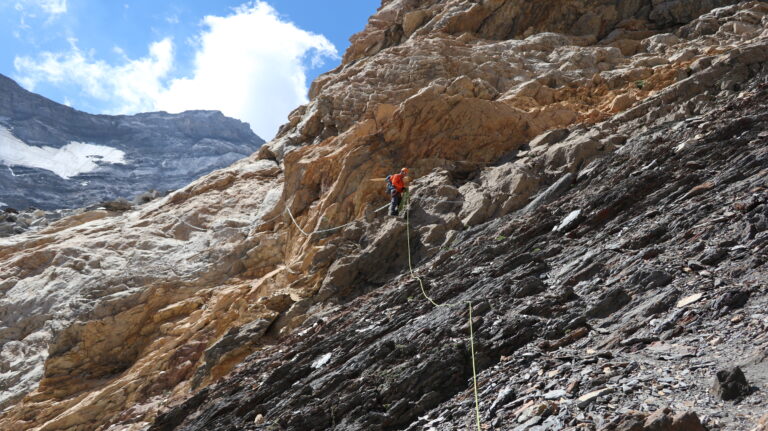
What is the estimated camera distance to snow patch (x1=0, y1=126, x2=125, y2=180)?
89.7 meters

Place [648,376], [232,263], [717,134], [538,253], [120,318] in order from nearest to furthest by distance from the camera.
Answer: [648,376] → [538,253] → [717,134] → [120,318] → [232,263]

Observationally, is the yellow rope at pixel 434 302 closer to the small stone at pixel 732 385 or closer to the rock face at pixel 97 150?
the small stone at pixel 732 385

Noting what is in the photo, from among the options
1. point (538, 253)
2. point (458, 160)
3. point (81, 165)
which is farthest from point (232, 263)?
point (81, 165)

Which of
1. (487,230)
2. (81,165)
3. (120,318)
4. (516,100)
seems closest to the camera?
(487,230)

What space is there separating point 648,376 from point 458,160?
11.1 meters

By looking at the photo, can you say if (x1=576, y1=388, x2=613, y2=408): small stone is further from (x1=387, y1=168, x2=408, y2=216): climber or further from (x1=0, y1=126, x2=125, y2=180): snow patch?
(x1=0, y1=126, x2=125, y2=180): snow patch

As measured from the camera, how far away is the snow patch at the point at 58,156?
89688 mm

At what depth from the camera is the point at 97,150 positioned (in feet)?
329

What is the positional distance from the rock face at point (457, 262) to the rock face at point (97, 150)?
6817 centimetres

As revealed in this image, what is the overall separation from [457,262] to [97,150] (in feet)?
344

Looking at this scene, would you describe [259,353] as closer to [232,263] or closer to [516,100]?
[232,263]

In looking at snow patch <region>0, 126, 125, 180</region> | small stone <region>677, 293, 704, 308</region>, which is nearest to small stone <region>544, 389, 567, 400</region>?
small stone <region>677, 293, 704, 308</region>

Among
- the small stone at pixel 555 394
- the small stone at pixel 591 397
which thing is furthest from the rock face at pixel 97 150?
the small stone at pixel 591 397

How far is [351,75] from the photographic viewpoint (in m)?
25.7
